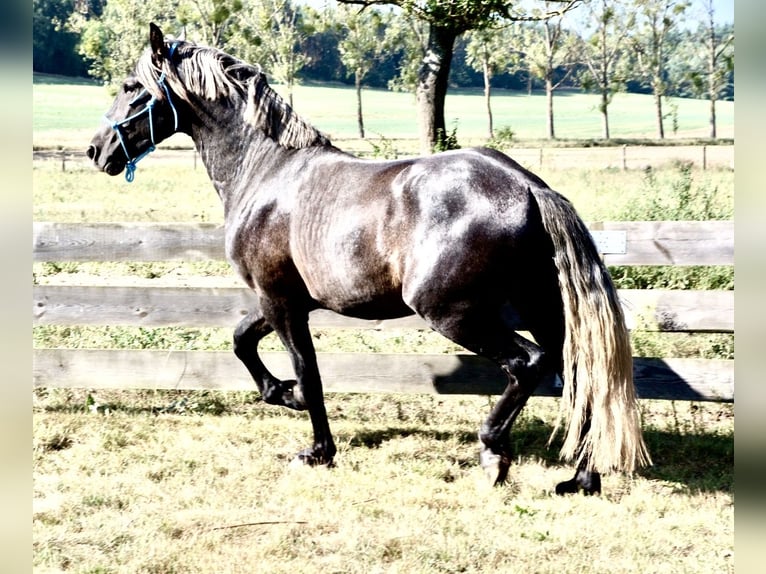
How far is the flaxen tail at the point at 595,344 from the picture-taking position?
412 centimetres

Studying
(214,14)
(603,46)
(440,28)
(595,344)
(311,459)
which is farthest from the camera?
(603,46)

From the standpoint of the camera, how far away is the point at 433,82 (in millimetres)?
12445

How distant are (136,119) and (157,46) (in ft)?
1.51

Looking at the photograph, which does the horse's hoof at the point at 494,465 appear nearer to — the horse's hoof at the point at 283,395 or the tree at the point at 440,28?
the horse's hoof at the point at 283,395

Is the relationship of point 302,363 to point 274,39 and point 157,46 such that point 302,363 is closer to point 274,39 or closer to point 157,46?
point 157,46

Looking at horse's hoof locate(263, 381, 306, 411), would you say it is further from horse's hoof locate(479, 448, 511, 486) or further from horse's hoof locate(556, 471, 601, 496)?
horse's hoof locate(556, 471, 601, 496)

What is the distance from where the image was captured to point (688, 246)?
5648 millimetres

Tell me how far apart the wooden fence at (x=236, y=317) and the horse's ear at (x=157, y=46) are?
1456 mm

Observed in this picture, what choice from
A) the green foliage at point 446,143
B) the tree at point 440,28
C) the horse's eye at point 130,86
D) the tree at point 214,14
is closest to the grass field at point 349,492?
the horse's eye at point 130,86

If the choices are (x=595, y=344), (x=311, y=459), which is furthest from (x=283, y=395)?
(x=595, y=344)
